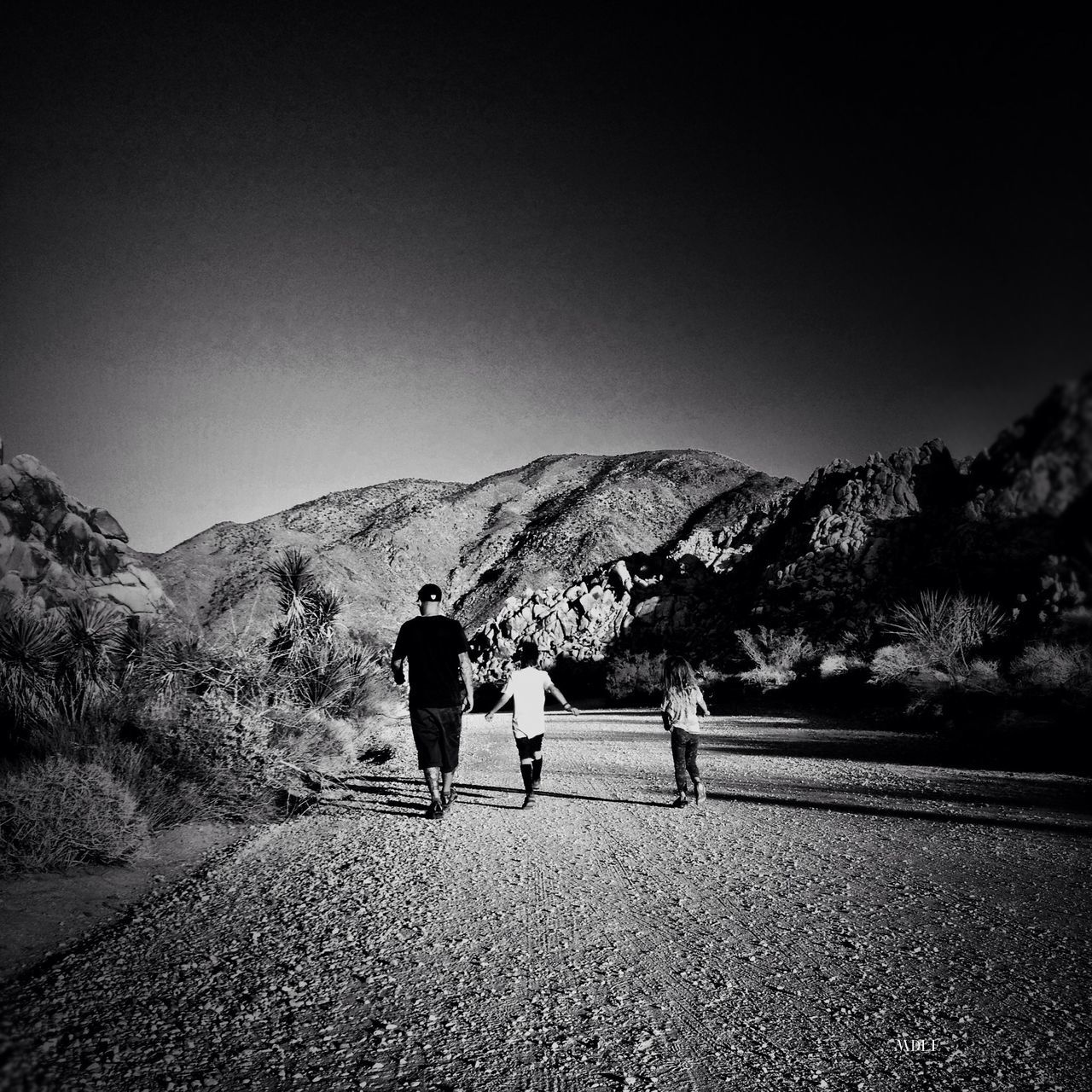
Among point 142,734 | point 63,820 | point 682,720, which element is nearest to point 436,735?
point 682,720

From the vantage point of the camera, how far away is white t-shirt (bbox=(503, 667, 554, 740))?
288 inches

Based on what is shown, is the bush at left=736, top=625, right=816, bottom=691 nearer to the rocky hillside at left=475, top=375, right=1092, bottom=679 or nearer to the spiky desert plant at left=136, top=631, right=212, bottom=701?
the rocky hillside at left=475, top=375, right=1092, bottom=679

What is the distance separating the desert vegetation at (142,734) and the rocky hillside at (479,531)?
1134 inches

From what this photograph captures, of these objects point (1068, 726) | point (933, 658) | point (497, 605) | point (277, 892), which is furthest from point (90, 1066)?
point (497, 605)

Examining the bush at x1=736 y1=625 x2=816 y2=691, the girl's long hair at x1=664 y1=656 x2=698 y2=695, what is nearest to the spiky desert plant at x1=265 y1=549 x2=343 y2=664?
the girl's long hair at x1=664 y1=656 x2=698 y2=695

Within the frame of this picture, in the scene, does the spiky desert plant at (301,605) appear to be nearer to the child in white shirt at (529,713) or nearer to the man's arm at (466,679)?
the child in white shirt at (529,713)

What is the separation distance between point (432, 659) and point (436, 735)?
2.64 ft

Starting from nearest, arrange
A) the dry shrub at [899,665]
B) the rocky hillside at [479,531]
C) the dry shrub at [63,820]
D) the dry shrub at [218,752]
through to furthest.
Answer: the dry shrub at [63,820] < the dry shrub at [218,752] < the dry shrub at [899,665] < the rocky hillside at [479,531]

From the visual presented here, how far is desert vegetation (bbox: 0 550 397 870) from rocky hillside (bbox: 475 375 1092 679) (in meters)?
11.5

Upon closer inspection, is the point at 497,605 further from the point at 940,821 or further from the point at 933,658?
the point at 940,821

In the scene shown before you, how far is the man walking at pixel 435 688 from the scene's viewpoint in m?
6.50

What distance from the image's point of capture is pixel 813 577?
30.2 m

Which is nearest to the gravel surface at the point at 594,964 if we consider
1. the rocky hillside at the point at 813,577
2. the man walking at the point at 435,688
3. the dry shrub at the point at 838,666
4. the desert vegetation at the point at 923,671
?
the man walking at the point at 435,688

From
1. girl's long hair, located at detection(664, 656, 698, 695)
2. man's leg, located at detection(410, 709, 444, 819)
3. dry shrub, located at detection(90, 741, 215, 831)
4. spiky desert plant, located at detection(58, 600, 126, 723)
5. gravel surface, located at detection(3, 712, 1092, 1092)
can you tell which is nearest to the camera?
gravel surface, located at detection(3, 712, 1092, 1092)
